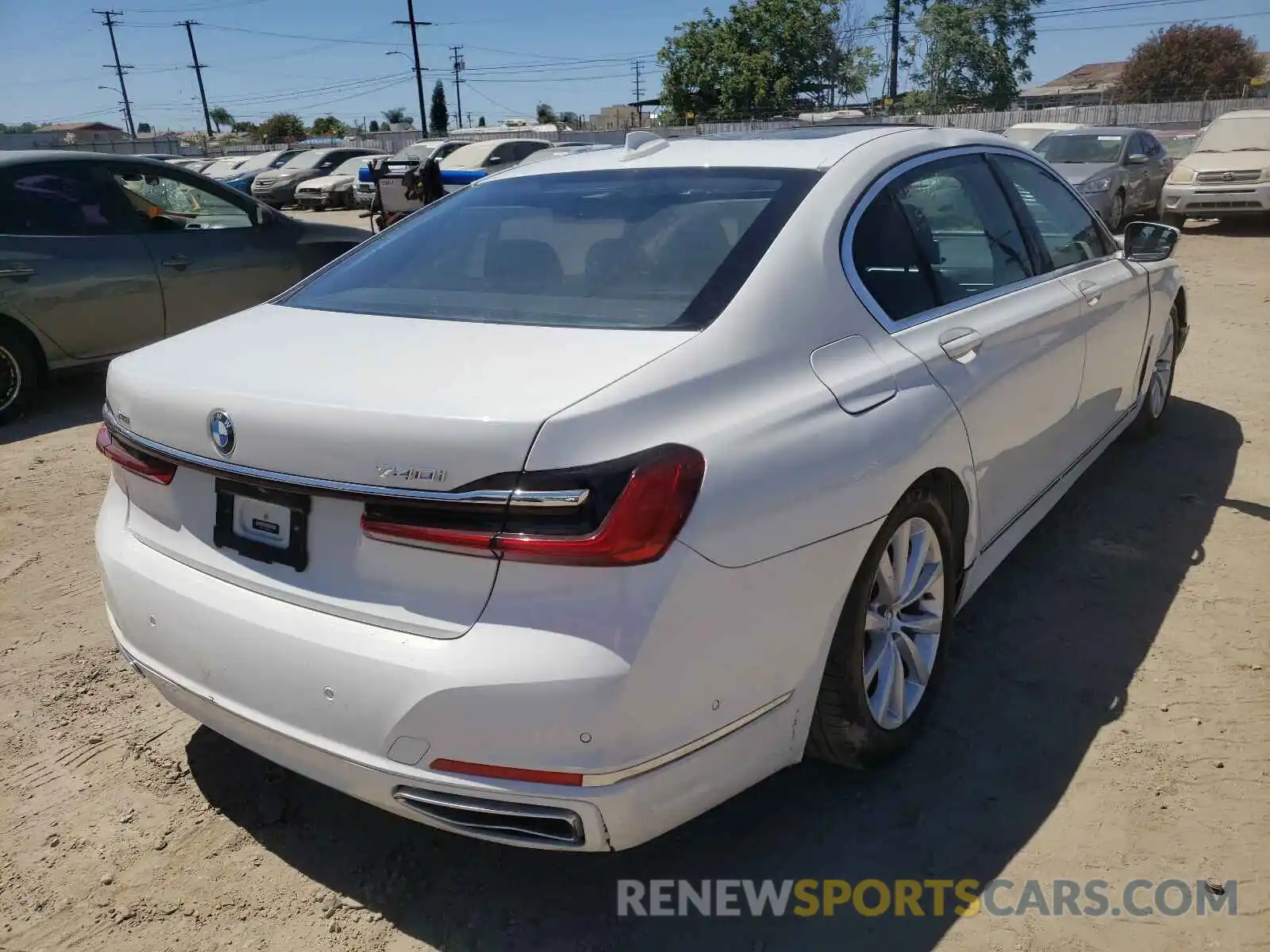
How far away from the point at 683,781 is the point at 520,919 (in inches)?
24.1

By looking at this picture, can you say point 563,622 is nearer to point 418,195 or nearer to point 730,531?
point 730,531

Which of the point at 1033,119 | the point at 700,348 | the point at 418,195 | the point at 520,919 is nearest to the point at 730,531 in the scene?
the point at 700,348

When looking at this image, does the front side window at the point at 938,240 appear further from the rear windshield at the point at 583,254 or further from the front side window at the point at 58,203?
the front side window at the point at 58,203

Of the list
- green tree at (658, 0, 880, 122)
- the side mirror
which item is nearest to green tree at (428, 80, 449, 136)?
green tree at (658, 0, 880, 122)

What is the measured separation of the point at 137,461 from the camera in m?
2.37

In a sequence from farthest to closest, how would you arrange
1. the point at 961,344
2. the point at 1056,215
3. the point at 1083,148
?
the point at 1083,148 < the point at 1056,215 < the point at 961,344

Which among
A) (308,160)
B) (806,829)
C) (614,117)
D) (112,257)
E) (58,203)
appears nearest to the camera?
(806,829)

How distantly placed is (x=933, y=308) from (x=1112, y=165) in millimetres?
13383

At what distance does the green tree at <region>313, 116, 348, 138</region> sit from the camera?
78.7 m

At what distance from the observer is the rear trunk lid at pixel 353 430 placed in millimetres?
1842

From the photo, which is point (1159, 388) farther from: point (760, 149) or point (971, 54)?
point (971, 54)

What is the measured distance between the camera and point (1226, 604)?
3.61 meters

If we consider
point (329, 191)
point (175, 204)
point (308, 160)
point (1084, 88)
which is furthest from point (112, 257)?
point (1084, 88)

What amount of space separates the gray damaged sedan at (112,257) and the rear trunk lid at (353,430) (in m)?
4.66
